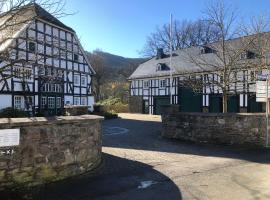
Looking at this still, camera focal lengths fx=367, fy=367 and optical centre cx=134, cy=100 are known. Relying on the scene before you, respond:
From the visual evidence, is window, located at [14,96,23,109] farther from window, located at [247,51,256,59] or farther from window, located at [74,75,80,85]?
window, located at [247,51,256,59]

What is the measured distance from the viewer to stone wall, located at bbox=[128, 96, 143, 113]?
43.9 meters

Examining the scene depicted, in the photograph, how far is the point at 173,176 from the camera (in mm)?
9258

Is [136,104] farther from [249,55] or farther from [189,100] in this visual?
[249,55]

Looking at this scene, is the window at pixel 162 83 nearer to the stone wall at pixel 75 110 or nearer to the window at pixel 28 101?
the window at pixel 28 101

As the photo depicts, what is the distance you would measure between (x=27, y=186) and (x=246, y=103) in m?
27.2

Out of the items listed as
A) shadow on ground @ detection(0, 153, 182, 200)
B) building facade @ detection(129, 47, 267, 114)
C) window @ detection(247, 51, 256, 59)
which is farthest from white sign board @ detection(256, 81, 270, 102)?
building facade @ detection(129, 47, 267, 114)

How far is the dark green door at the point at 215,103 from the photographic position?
114 feet

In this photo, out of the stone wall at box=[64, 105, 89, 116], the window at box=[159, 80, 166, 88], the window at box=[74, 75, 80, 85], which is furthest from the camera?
the window at box=[159, 80, 166, 88]

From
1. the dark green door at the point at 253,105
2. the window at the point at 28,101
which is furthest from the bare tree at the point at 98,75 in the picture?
the dark green door at the point at 253,105

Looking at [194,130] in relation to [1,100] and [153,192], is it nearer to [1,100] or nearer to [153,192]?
[153,192]

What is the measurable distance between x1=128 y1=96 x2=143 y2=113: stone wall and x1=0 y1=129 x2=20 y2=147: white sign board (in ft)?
119

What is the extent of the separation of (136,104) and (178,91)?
7319 millimetres

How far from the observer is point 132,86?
45.5 metres

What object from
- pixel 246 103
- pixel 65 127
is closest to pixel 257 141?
pixel 65 127
